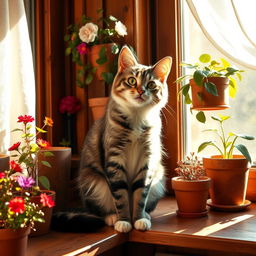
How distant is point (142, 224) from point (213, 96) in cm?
64

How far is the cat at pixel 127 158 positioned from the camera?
157cm

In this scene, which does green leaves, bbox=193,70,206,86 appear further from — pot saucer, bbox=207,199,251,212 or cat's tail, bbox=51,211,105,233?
cat's tail, bbox=51,211,105,233

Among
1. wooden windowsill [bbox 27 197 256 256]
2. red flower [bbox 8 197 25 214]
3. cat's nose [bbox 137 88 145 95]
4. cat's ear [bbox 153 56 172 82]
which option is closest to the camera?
red flower [bbox 8 197 25 214]

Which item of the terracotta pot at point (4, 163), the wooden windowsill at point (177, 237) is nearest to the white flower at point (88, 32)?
the terracotta pot at point (4, 163)

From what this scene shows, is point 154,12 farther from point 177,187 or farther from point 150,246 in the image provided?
point 150,246

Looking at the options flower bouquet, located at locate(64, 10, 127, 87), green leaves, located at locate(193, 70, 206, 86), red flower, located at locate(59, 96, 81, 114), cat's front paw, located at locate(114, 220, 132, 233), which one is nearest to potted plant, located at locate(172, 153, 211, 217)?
cat's front paw, located at locate(114, 220, 132, 233)

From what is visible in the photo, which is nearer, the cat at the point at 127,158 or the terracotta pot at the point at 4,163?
the terracotta pot at the point at 4,163

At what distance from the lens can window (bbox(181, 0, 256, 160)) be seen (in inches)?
77.9

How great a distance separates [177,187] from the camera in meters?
1.67

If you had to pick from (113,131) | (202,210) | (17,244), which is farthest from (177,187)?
(17,244)

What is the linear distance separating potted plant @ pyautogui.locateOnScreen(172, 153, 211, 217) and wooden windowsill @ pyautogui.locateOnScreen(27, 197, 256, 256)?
39 millimetres

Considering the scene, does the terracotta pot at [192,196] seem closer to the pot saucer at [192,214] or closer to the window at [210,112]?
the pot saucer at [192,214]

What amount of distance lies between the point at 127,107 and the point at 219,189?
566 mm

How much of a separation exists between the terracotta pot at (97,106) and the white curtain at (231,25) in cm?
62
